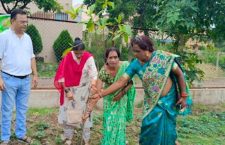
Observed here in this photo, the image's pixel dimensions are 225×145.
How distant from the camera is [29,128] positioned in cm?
595

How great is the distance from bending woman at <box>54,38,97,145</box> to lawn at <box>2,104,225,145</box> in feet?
1.37

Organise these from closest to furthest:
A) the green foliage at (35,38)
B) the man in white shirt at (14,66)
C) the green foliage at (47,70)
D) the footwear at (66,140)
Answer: the man in white shirt at (14,66), the footwear at (66,140), the green foliage at (47,70), the green foliage at (35,38)

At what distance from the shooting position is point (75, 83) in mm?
5289

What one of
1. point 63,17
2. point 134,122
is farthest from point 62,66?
point 63,17

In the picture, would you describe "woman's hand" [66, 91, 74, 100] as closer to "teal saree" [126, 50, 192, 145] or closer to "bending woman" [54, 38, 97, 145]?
"bending woman" [54, 38, 97, 145]

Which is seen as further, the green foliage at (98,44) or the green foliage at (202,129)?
the green foliage at (98,44)

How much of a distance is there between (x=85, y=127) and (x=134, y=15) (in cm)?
1051

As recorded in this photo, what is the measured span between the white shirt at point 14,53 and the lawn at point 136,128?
1114mm

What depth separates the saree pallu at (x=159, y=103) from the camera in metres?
3.95

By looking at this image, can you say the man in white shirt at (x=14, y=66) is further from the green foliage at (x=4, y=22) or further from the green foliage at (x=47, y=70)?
the green foliage at (x=47, y=70)

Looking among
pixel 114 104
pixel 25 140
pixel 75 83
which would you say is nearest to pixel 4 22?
pixel 75 83

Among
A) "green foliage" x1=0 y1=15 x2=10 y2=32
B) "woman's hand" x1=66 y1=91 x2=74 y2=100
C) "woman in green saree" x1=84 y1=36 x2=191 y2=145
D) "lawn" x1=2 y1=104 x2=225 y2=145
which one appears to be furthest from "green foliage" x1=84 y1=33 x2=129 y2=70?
"woman in green saree" x1=84 y1=36 x2=191 y2=145

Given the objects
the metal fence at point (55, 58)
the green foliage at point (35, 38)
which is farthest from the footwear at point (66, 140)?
the green foliage at point (35, 38)

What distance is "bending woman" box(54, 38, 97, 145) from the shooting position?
5203 mm
